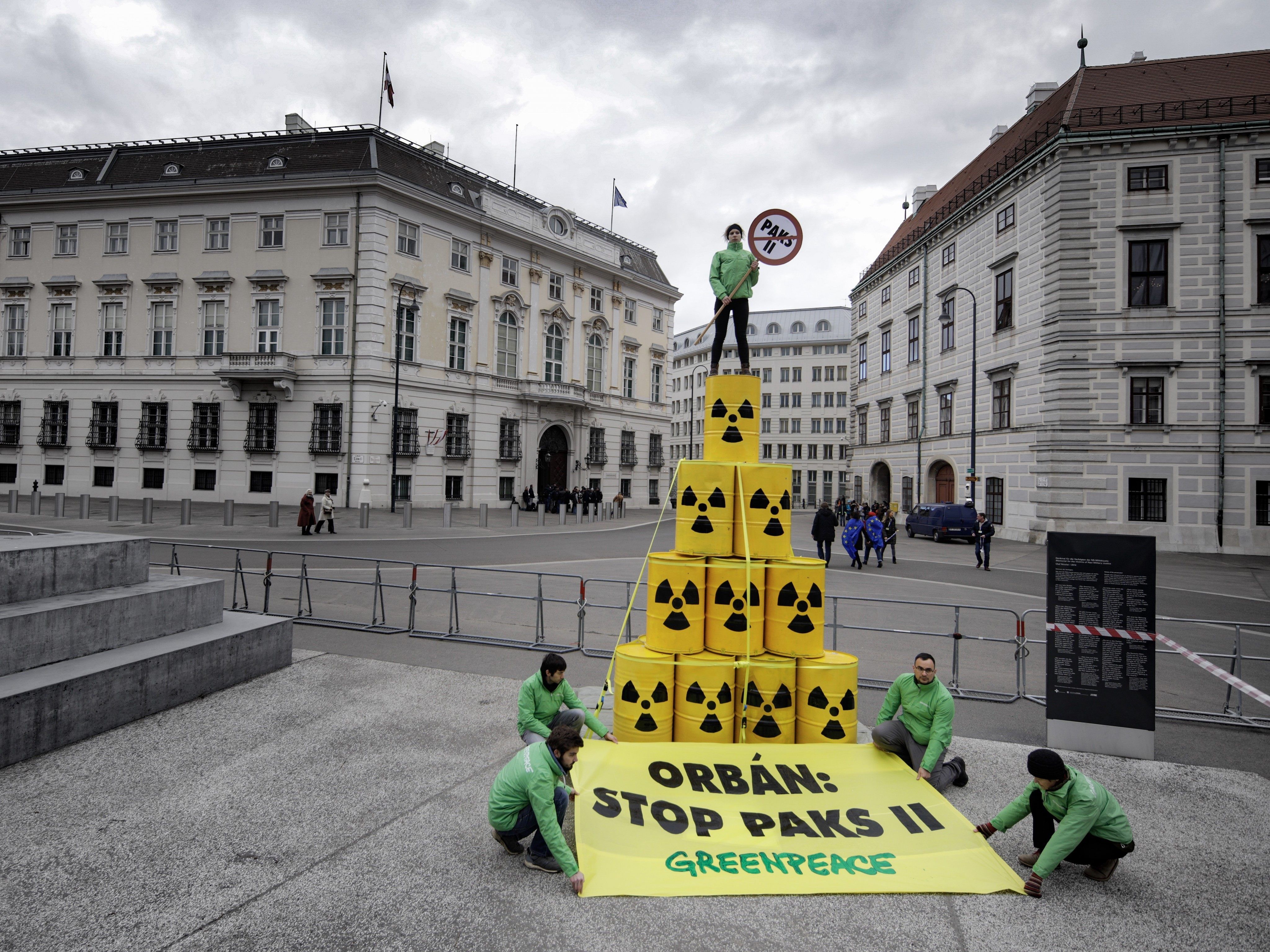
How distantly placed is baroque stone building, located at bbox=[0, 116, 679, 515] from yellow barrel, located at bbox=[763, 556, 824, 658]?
27.1 metres

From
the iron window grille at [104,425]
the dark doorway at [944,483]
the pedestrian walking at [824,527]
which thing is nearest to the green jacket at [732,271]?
the pedestrian walking at [824,527]

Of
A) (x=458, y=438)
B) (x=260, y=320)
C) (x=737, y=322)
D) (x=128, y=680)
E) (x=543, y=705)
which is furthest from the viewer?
(x=458, y=438)

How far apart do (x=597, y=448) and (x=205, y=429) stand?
21571mm

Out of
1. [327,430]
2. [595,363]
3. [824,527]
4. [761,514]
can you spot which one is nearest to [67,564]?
[761,514]

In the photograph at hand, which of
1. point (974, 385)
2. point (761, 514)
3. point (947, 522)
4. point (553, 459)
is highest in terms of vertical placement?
point (974, 385)

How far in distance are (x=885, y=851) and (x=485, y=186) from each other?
3948 cm

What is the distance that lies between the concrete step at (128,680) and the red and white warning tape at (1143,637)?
8593 millimetres

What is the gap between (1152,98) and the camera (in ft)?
86.7

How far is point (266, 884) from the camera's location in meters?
4.00

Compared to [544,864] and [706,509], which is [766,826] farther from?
[706,509]

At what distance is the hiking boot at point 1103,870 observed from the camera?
427 centimetres

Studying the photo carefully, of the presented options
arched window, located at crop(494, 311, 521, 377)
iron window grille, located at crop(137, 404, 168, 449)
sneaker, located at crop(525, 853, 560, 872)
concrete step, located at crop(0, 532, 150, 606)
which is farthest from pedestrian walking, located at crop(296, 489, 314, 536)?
sneaker, located at crop(525, 853, 560, 872)

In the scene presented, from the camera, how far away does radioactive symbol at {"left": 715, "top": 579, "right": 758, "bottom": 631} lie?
6.23 meters

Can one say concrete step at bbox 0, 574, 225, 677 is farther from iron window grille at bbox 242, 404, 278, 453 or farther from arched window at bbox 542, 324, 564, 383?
arched window at bbox 542, 324, 564, 383
